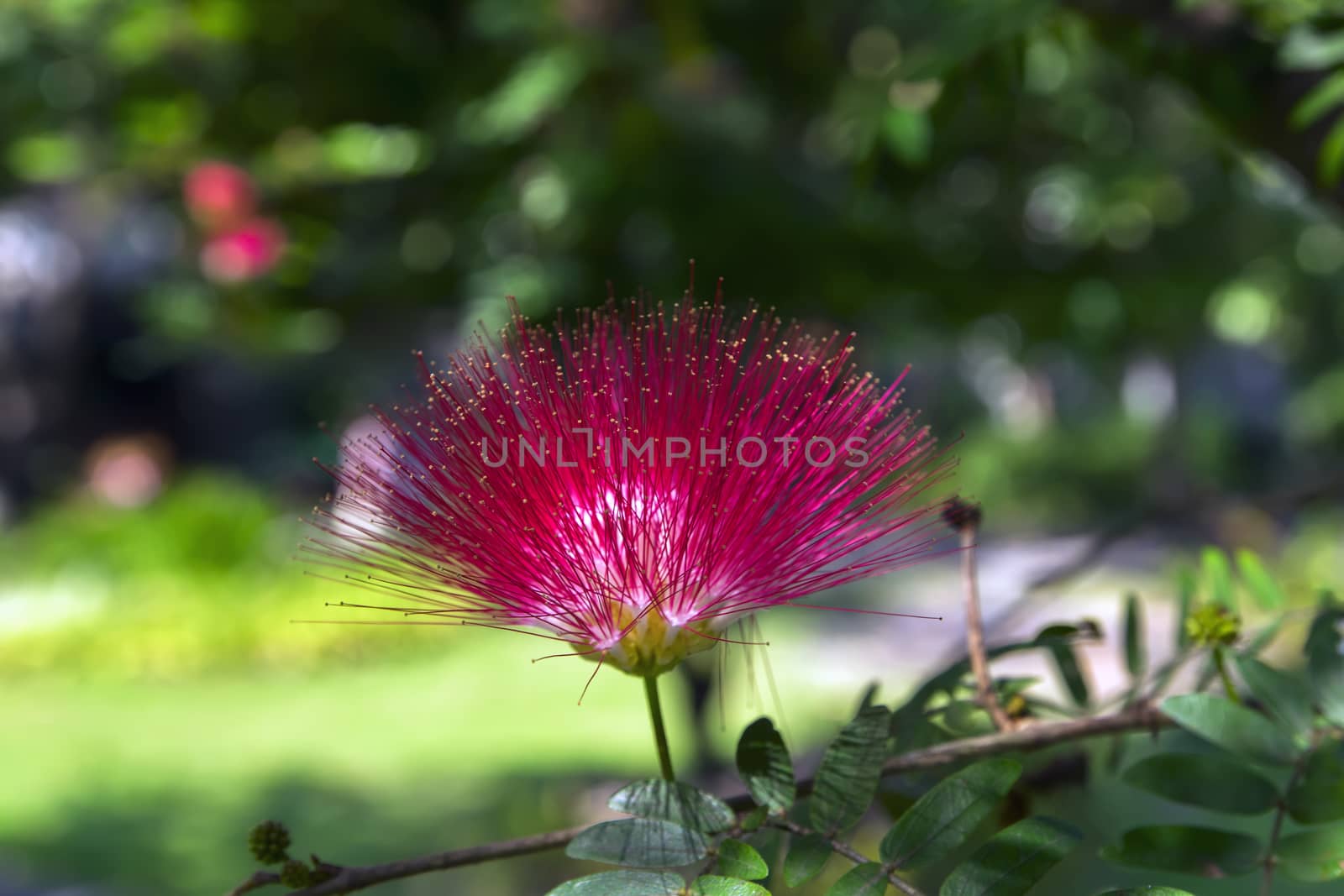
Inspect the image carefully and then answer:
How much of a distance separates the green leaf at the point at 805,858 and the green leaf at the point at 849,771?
0.03 ft

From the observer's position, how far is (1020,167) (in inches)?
134

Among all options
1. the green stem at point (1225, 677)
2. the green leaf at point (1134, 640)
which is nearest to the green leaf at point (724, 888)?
the green stem at point (1225, 677)

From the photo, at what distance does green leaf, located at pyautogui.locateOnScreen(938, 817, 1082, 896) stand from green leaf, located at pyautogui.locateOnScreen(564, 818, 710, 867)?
17 centimetres

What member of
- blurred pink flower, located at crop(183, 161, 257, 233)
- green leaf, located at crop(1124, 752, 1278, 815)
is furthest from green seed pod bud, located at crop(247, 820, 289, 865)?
blurred pink flower, located at crop(183, 161, 257, 233)

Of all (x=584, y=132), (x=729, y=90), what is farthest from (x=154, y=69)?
(x=729, y=90)

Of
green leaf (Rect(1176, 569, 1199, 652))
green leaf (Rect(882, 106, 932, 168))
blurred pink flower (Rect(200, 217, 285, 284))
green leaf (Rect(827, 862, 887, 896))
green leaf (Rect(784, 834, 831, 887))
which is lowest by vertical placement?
green leaf (Rect(827, 862, 887, 896))

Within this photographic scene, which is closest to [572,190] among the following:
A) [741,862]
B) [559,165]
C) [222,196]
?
[559,165]

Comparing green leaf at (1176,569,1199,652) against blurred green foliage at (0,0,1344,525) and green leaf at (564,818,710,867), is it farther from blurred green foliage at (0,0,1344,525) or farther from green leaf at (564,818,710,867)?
blurred green foliage at (0,0,1344,525)

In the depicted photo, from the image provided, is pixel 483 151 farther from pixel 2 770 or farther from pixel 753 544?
pixel 2 770

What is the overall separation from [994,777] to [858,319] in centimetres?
269

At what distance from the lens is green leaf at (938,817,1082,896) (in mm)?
741

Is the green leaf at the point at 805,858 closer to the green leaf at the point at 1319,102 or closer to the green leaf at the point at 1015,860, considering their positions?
the green leaf at the point at 1015,860

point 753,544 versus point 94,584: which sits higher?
point 94,584

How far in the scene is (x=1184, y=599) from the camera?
1.21m
